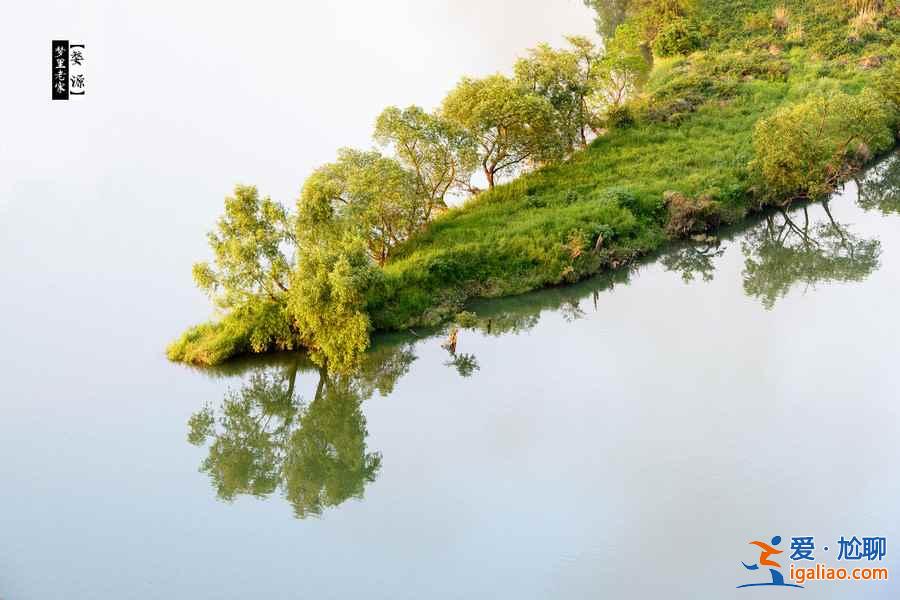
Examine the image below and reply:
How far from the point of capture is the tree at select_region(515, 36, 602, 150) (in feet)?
97.2

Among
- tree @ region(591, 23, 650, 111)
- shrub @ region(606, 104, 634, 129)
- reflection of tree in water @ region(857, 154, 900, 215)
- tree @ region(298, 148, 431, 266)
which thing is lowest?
tree @ region(298, 148, 431, 266)

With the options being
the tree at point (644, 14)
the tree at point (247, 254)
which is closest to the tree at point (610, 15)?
the tree at point (644, 14)

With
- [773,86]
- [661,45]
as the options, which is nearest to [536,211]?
[773,86]

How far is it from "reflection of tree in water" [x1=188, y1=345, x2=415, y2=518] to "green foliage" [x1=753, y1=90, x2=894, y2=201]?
13.1m

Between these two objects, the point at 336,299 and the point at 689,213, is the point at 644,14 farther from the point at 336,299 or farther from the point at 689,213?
the point at 336,299

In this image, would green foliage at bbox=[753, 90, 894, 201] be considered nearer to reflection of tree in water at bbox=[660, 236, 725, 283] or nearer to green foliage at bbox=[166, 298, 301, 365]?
reflection of tree in water at bbox=[660, 236, 725, 283]

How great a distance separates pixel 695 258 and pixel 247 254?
42.6 ft

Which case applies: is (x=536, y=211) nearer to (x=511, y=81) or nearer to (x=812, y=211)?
(x=511, y=81)

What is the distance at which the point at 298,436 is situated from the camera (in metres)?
19.8

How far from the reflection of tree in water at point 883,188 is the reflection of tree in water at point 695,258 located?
6291 millimetres

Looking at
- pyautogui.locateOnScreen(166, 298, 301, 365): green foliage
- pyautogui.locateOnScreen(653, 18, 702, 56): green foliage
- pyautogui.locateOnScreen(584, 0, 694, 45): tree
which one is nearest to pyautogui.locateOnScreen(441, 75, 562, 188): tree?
pyautogui.locateOnScreen(166, 298, 301, 365): green foliage

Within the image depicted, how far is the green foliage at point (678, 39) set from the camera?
39.5 meters

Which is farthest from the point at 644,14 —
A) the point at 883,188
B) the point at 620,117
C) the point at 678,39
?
the point at 883,188

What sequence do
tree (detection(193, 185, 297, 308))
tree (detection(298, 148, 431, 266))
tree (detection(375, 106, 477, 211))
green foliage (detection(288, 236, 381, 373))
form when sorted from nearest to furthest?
green foliage (detection(288, 236, 381, 373)), tree (detection(193, 185, 297, 308)), tree (detection(298, 148, 431, 266)), tree (detection(375, 106, 477, 211))
